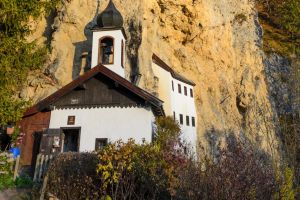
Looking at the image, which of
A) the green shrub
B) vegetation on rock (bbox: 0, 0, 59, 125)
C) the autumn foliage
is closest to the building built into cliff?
vegetation on rock (bbox: 0, 0, 59, 125)

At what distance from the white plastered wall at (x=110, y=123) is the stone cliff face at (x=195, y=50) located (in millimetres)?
8759

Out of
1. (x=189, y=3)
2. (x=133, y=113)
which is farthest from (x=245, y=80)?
(x=133, y=113)

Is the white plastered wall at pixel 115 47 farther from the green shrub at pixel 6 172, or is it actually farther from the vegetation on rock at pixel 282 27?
the vegetation on rock at pixel 282 27

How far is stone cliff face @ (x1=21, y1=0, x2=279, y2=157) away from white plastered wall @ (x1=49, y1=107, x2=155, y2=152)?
8.76 metres

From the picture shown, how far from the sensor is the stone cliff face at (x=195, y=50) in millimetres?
27969

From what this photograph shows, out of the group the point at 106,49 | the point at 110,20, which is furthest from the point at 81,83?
the point at 110,20

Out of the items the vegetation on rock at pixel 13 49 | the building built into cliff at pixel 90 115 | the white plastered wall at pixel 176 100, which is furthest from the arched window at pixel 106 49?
the white plastered wall at pixel 176 100

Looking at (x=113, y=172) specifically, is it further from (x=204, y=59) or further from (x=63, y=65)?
(x=204, y=59)

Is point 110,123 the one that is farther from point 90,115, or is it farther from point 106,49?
point 106,49

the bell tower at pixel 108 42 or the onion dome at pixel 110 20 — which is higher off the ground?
the onion dome at pixel 110 20

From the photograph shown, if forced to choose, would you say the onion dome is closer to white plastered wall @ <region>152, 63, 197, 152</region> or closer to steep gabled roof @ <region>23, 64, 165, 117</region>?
white plastered wall @ <region>152, 63, 197, 152</region>

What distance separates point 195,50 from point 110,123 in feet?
79.1

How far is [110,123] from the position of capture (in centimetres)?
1748

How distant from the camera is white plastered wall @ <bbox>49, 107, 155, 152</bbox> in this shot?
56.1 ft
